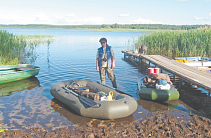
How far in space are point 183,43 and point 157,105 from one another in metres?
12.6

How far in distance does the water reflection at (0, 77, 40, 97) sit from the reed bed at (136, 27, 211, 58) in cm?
1265

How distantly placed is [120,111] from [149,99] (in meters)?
2.07

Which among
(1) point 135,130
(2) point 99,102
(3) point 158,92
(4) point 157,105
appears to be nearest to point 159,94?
(3) point 158,92

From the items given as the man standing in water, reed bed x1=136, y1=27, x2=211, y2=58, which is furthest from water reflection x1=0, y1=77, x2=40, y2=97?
reed bed x1=136, y1=27, x2=211, y2=58

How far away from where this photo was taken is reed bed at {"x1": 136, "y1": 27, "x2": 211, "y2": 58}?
17188mm

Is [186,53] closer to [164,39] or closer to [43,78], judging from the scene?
[164,39]

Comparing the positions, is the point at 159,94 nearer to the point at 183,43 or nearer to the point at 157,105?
the point at 157,105

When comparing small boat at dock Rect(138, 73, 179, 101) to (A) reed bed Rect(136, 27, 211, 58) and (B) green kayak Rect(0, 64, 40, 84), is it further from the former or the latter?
(A) reed bed Rect(136, 27, 211, 58)

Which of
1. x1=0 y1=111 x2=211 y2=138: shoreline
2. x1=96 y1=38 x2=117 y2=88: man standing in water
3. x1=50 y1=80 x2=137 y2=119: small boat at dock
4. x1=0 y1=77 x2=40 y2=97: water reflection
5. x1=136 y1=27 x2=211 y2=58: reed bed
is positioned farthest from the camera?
x1=136 y1=27 x2=211 y2=58: reed bed

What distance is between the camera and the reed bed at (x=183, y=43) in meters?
17.2

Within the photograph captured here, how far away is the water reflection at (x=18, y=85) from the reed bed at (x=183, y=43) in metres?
12.6

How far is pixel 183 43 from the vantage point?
18250 millimetres

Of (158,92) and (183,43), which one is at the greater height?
(183,43)

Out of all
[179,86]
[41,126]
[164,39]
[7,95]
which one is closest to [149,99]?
[179,86]
